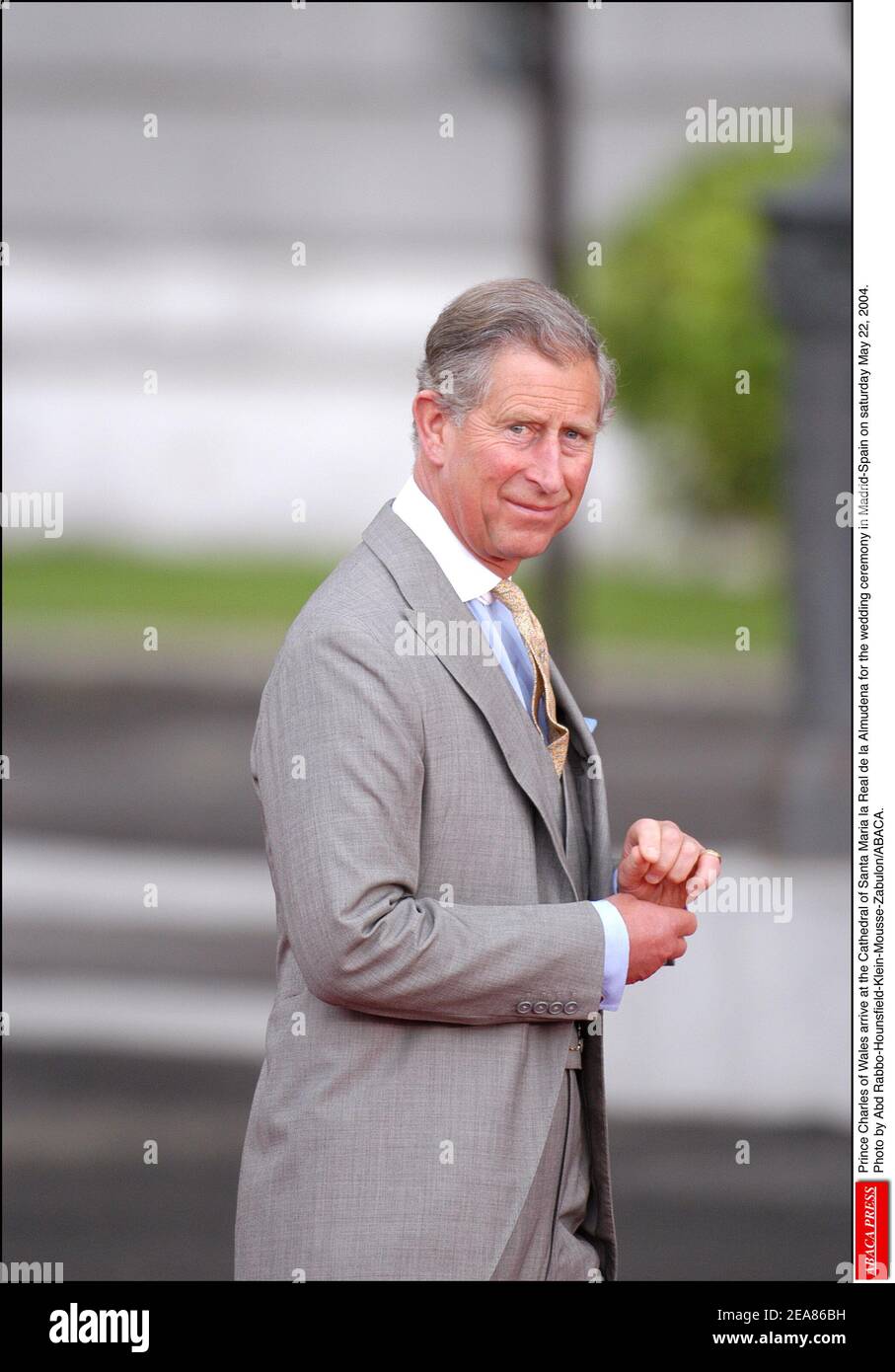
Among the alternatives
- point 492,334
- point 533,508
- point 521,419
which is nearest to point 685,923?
point 533,508

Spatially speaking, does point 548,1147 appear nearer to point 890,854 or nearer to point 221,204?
point 890,854

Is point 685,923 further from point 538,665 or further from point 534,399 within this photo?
point 534,399

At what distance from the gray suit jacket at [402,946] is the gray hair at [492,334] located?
20 centimetres

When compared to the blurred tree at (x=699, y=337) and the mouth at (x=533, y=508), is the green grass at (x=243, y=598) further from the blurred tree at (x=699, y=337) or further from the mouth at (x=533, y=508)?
the mouth at (x=533, y=508)

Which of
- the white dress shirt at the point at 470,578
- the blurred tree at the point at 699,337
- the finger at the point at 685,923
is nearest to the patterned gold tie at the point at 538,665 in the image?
the white dress shirt at the point at 470,578

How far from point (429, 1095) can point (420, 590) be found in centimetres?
61

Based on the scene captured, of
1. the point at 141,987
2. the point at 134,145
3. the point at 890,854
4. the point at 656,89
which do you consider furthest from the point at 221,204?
the point at 890,854

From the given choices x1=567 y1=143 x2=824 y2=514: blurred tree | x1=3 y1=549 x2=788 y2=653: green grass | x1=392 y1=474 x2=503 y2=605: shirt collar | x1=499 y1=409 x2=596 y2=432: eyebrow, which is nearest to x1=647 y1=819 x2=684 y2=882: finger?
x1=392 y1=474 x2=503 y2=605: shirt collar

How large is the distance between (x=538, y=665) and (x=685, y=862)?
32 centimetres

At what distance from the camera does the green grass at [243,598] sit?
33.1 metres

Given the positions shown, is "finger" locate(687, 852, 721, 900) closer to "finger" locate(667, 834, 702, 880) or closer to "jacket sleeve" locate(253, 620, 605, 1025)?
"finger" locate(667, 834, 702, 880)

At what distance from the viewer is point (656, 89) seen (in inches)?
384

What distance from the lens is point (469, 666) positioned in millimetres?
2004

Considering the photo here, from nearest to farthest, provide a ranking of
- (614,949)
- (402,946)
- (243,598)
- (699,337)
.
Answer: (402,946)
(614,949)
(699,337)
(243,598)
